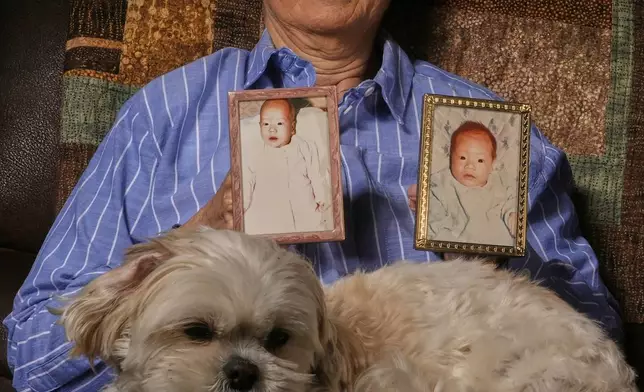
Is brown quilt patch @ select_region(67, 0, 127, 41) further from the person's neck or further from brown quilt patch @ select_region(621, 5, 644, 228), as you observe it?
brown quilt patch @ select_region(621, 5, 644, 228)

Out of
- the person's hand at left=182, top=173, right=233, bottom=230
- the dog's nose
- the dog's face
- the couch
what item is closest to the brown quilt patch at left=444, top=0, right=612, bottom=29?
the couch

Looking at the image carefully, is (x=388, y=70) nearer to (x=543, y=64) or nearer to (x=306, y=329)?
(x=543, y=64)

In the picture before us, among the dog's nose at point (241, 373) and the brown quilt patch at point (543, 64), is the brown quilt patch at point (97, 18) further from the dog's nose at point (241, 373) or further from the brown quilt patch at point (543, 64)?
the dog's nose at point (241, 373)

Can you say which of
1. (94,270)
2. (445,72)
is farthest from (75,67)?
(445,72)

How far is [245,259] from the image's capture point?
1015mm

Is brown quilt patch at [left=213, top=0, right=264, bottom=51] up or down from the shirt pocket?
up

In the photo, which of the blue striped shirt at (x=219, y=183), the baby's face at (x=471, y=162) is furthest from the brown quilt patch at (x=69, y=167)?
the baby's face at (x=471, y=162)

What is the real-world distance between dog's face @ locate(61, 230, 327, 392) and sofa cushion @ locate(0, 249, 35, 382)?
2.12 feet

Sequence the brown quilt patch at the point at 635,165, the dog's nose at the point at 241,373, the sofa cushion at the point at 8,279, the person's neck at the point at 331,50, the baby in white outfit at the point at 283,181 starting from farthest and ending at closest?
the brown quilt patch at the point at 635,165 → the person's neck at the point at 331,50 → the sofa cushion at the point at 8,279 → the baby in white outfit at the point at 283,181 → the dog's nose at the point at 241,373

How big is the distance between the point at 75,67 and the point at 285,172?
2.33ft

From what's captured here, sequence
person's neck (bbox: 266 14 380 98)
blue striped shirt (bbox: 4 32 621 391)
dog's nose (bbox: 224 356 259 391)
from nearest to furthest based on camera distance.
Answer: dog's nose (bbox: 224 356 259 391)
blue striped shirt (bbox: 4 32 621 391)
person's neck (bbox: 266 14 380 98)

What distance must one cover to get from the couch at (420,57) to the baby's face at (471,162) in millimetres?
588

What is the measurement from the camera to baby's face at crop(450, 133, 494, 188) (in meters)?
1.33

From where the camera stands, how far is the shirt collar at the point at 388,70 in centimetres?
170
